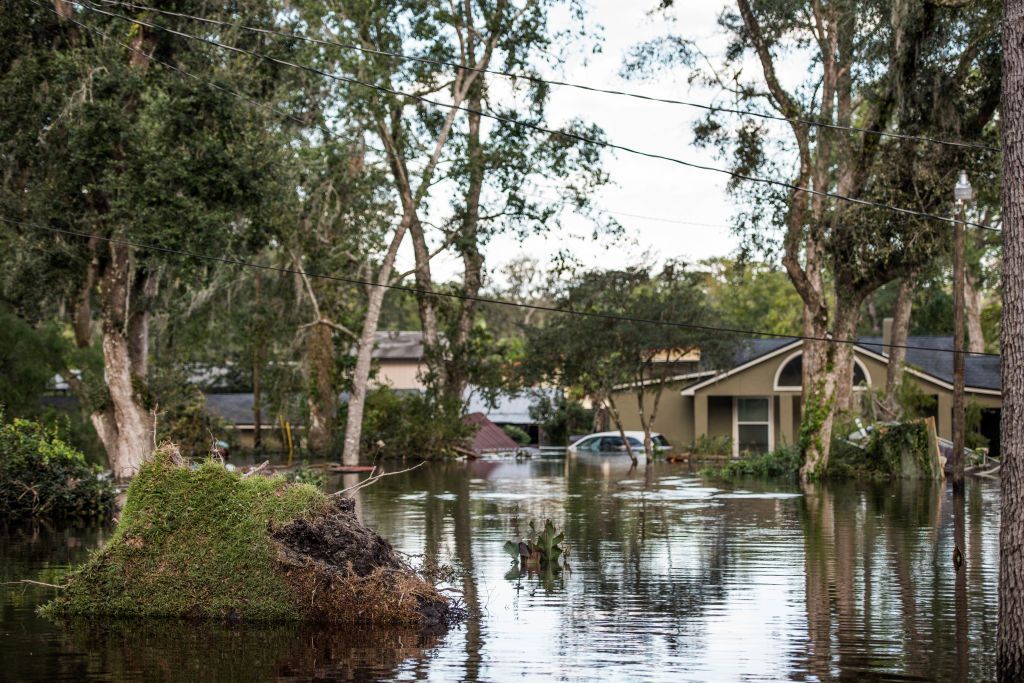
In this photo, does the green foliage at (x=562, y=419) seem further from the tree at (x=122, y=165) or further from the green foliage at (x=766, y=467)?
the tree at (x=122, y=165)

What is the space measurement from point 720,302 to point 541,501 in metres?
67.8

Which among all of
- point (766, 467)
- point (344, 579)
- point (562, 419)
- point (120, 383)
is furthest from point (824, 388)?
point (562, 419)

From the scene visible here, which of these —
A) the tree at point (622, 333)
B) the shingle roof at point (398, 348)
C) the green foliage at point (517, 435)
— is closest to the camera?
the tree at point (622, 333)

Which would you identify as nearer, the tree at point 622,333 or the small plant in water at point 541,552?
the small plant in water at point 541,552

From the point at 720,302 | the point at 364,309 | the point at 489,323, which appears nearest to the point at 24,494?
the point at 364,309

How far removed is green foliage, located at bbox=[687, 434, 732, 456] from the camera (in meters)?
49.8

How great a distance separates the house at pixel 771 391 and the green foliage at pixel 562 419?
33.9 ft

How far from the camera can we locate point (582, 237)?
4469 centimetres

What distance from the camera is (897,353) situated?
46.9 m

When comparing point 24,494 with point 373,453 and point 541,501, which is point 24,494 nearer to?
point 541,501

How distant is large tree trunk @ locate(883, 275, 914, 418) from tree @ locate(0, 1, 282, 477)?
2092cm

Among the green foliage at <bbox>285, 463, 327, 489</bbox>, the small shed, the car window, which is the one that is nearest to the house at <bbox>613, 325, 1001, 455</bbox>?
the car window

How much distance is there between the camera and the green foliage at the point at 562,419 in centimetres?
6631

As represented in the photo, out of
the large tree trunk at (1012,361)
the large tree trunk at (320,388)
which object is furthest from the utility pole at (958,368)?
the large tree trunk at (320,388)
